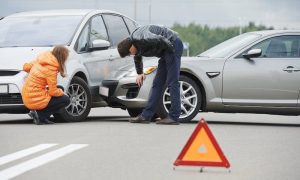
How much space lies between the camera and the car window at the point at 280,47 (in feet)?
45.6

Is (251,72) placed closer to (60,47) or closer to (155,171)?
(60,47)

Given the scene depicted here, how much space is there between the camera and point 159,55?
1339cm

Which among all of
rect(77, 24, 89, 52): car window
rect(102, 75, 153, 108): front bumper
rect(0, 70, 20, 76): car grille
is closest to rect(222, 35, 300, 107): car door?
rect(102, 75, 153, 108): front bumper

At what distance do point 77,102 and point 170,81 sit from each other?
1521 mm

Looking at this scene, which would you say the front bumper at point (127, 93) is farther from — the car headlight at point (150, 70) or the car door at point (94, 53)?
the car door at point (94, 53)

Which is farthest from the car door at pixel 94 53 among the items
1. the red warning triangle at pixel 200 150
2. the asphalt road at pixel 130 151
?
the red warning triangle at pixel 200 150

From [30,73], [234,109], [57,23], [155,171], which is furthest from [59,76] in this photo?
[155,171]

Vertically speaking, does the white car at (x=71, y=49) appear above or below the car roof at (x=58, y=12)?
below

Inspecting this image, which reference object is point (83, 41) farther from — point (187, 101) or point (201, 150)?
point (201, 150)

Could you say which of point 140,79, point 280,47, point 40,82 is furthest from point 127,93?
point 280,47

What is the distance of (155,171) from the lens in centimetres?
800

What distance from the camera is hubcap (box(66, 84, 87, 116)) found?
13.6m

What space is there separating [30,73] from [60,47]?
58 centimetres

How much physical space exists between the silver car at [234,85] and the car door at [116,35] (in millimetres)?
1027
